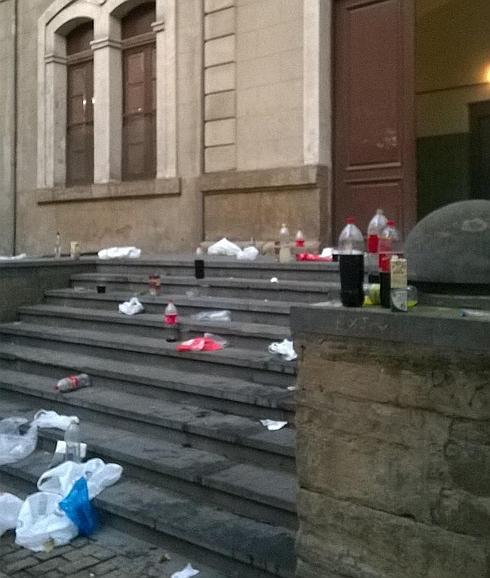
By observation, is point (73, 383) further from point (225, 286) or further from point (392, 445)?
point (392, 445)

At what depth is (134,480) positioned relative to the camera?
15.9ft

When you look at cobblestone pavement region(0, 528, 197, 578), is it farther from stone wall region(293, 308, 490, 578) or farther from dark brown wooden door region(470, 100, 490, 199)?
dark brown wooden door region(470, 100, 490, 199)

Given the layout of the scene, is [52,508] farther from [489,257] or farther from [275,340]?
[489,257]

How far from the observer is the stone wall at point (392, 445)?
2.75m

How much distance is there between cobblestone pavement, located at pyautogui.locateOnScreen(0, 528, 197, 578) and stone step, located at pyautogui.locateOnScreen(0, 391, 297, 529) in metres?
0.44

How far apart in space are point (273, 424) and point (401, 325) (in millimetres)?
2071

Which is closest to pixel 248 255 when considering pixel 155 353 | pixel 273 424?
pixel 155 353

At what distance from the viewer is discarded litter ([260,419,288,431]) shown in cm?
474

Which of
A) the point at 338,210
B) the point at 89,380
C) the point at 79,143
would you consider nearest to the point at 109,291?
the point at 89,380

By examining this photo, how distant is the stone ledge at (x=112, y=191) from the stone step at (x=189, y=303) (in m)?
2.74

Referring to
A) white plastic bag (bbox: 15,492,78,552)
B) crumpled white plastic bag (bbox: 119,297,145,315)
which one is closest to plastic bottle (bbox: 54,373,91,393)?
crumpled white plastic bag (bbox: 119,297,145,315)

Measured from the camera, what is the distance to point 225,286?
23.6 feet

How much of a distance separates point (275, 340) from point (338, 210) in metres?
4.09

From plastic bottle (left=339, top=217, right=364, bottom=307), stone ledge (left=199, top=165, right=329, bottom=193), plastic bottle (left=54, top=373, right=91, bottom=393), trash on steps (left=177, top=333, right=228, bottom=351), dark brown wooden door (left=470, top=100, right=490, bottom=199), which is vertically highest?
dark brown wooden door (left=470, top=100, right=490, bottom=199)
